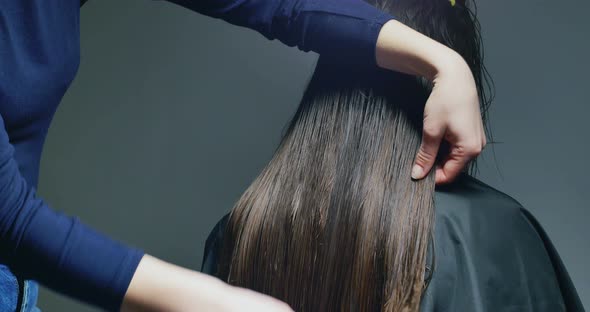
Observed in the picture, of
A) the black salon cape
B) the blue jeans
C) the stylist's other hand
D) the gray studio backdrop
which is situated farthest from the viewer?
the gray studio backdrop

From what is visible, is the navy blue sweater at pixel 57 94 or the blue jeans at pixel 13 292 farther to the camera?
the blue jeans at pixel 13 292

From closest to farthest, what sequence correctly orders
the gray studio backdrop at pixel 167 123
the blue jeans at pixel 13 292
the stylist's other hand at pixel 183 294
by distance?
the stylist's other hand at pixel 183 294, the blue jeans at pixel 13 292, the gray studio backdrop at pixel 167 123

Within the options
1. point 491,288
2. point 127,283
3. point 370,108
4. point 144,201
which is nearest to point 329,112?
point 370,108

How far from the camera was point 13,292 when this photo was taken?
59 cm

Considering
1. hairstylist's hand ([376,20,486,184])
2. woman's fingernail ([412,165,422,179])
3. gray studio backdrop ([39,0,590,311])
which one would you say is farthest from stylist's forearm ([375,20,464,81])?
gray studio backdrop ([39,0,590,311])

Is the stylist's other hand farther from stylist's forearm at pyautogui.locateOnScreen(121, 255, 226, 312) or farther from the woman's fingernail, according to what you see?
the woman's fingernail

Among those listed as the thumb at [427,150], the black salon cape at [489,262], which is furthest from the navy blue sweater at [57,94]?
the black salon cape at [489,262]

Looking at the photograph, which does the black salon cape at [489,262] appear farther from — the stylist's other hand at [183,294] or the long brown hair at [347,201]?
the stylist's other hand at [183,294]

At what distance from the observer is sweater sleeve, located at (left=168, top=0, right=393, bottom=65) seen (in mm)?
788

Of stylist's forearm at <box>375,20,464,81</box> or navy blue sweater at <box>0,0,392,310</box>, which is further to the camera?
stylist's forearm at <box>375,20,464,81</box>

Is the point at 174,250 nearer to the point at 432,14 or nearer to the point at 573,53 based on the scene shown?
the point at 432,14

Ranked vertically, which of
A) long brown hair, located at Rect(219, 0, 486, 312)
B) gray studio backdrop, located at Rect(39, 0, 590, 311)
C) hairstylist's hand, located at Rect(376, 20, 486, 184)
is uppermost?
hairstylist's hand, located at Rect(376, 20, 486, 184)

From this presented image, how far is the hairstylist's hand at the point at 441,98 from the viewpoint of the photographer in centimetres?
74

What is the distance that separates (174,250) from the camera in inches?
53.4
